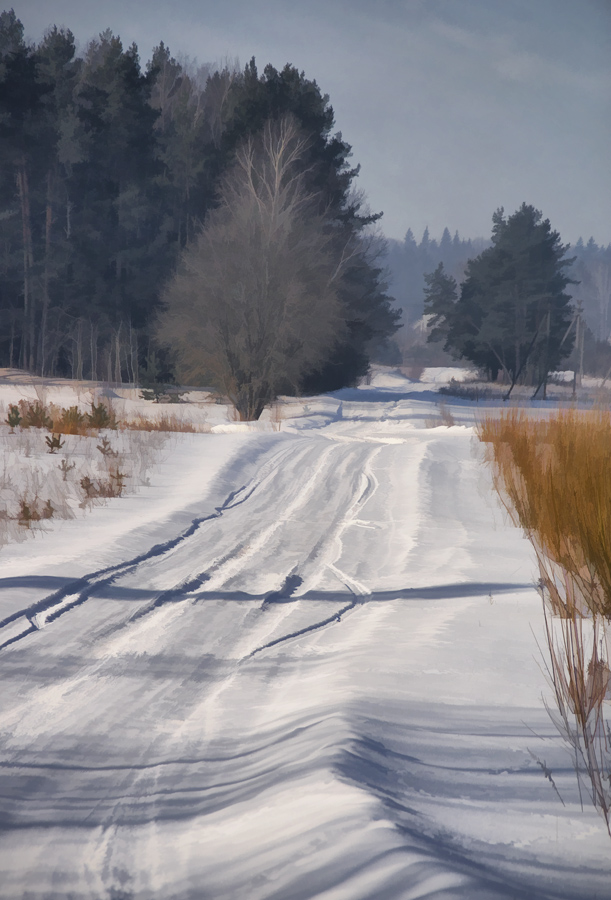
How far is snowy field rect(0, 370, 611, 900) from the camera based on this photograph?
153 centimetres

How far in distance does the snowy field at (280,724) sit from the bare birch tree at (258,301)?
1302 centimetres

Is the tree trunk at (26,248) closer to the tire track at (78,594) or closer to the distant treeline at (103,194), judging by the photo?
the distant treeline at (103,194)

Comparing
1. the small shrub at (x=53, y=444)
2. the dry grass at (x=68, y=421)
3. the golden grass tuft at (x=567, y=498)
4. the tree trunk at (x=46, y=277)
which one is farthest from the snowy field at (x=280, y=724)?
the tree trunk at (x=46, y=277)

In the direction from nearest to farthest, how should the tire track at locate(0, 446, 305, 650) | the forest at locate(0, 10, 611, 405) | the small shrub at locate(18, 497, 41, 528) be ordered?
1. the tire track at locate(0, 446, 305, 650)
2. the small shrub at locate(18, 497, 41, 528)
3. the forest at locate(0, 10, 611, 405)

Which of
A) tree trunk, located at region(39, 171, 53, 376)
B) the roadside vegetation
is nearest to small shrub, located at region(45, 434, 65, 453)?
the roadside vegetation

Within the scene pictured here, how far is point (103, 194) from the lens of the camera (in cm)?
2939

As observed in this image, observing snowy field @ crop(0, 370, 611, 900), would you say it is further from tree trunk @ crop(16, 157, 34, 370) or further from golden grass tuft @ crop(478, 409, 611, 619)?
tree trunk @ crop(16, 157, 34, 370)

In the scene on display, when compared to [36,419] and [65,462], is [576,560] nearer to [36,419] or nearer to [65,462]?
[65,462]

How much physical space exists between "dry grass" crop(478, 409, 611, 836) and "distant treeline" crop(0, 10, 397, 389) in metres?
20.3

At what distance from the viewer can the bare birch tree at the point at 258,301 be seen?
17391mm

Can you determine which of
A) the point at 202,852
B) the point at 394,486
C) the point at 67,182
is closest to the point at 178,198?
the point at 67,182

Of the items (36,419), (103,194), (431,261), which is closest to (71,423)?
(36,419)

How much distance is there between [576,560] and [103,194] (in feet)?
98.8

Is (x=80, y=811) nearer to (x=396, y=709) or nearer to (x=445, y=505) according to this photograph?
(x=396, y=709)
